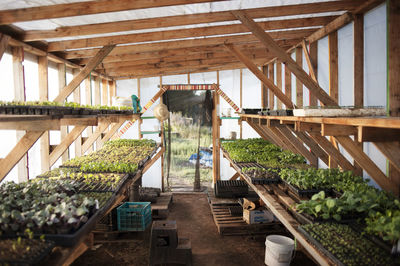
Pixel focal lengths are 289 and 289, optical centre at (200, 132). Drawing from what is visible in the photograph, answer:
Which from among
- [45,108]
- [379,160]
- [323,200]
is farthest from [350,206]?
[45,108]

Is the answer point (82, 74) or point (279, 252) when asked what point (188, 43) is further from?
point (279, 252)

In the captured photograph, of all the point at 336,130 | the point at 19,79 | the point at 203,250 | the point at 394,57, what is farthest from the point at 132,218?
the point at 394,57

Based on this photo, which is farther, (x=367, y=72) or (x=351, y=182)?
(x=367, y=72)

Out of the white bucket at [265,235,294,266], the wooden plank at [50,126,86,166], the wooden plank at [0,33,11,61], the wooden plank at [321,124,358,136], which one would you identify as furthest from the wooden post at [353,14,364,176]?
Result: the wooden plank at [0,33,11,61]

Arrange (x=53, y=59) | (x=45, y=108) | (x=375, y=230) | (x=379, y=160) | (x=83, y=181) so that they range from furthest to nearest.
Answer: (x=53, y=59) < (x=83, y=181) < (x=379, y=160) < (x=45, y=108) < (x=375, y=230)

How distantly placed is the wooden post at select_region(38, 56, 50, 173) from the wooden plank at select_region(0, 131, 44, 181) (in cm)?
243

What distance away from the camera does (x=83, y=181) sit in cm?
483

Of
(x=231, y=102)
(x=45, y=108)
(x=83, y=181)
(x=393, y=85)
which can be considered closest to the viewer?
(x=45, y=108)

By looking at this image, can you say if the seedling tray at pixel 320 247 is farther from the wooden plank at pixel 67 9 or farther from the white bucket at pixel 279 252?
the wooden plank at pixel 67 9

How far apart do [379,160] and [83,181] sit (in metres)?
4.63

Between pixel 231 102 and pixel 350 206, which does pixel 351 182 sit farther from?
pixel 231 102

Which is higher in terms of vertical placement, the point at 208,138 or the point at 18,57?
the point at 18,57

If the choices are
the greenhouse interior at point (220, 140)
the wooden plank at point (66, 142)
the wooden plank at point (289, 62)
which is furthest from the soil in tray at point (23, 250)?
the wooden plank at point (289, 62)

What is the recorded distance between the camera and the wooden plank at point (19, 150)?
3.29m
